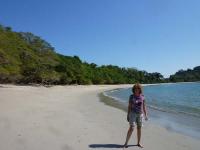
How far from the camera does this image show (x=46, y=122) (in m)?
13.0

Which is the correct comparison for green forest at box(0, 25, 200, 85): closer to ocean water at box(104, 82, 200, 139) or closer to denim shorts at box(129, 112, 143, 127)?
ocean water at box(104, 82, 200, 139)

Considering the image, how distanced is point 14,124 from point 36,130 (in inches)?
49.1

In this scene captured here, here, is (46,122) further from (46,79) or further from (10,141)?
(46,79)

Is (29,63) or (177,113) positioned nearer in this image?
(177,113)

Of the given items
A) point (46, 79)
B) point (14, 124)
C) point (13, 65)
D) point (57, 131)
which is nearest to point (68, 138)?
point (57, 131)

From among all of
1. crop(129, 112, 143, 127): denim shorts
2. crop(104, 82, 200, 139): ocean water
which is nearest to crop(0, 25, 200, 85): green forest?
crop(104, 82, 200, 139): ocean water

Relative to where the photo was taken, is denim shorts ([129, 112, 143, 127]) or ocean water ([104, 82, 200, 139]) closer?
denim shorts ([129, 112, 143, 127])

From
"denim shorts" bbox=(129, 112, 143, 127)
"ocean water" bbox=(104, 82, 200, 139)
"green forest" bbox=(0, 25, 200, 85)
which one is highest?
"green forest" bbox=(0, 25, 200, 85)

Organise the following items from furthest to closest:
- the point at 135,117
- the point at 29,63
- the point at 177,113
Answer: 1. the point at 29,63
2. the point at 177,113
3. the point at 135,117

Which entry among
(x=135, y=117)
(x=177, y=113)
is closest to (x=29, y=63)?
(x=177, y=113)

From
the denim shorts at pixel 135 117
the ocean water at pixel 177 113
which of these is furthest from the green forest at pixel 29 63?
the denim shorts at pixel 135 117

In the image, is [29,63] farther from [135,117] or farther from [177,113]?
[135,117]

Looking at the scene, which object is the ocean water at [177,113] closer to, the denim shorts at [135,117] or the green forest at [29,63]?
the denim shorts at [135,117]

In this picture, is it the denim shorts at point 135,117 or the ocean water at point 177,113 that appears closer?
the denim shorts at point 135,117
